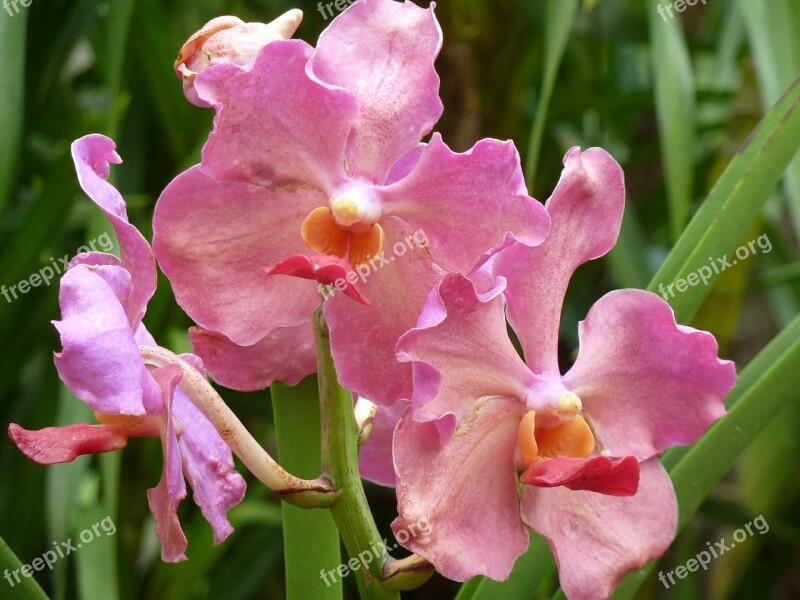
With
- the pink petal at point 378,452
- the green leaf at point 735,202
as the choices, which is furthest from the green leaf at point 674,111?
the pink petal at point 378,452

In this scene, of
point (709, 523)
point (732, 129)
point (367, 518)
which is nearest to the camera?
point (367, 518)

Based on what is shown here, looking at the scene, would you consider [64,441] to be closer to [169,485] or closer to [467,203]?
[169,485]

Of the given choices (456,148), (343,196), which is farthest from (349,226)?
(456,148)

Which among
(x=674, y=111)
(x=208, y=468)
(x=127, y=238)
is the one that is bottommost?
(x=674, y=111)

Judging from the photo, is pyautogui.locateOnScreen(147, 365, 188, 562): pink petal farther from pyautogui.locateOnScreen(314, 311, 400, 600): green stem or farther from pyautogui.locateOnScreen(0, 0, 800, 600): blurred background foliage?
pyautogui.locateOnScreen(0, 0, 800, 600): blurred background foliage

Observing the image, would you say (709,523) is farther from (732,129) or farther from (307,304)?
(307,304)

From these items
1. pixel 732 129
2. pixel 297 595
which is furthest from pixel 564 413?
pixel 732 129
